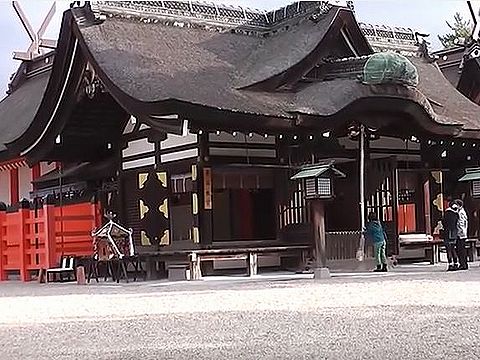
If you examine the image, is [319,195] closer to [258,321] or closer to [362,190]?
[362,190]

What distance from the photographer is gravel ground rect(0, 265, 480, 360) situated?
5730mm

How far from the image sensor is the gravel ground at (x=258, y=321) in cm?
573

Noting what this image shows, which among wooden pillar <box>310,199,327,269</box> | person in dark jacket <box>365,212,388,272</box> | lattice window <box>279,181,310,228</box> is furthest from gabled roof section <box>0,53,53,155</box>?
person in dark jacket <box>365,212,388,272</box>

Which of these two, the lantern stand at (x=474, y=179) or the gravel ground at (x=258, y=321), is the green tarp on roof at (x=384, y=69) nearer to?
the lantern stand at (x=474, y=179)

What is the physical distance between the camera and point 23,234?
55.0 feet

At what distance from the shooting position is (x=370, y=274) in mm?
13359

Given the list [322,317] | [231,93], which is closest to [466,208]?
[231,93]

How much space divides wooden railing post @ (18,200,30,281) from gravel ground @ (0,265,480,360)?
5135 millimetres

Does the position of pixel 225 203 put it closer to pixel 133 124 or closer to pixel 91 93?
pixel 133 124

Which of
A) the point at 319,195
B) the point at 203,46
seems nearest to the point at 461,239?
the point at 319,195

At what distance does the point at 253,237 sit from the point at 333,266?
7.73ft

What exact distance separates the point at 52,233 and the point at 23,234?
108cm

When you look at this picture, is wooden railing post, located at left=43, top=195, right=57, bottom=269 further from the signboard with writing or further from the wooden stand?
the wooden stand

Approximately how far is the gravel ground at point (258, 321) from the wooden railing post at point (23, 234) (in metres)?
5.13
